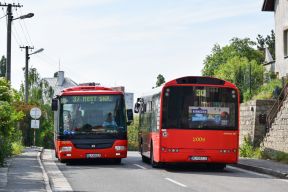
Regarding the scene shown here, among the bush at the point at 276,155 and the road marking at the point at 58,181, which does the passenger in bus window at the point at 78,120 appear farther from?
the bush at the point at 276,155

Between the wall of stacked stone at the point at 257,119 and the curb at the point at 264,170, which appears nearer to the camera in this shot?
the curb at the point at 264,170

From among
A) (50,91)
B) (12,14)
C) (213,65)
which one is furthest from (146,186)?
(213,65)

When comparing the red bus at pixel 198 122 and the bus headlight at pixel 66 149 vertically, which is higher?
the red bus at pixel 198 122

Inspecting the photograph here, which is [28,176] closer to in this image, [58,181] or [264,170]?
[58,181]

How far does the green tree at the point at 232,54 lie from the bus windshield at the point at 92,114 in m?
72.0

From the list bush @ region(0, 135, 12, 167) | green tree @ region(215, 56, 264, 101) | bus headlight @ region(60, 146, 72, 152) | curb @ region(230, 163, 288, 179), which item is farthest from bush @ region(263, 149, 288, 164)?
green tree @ region(215, 56, 264, 101)

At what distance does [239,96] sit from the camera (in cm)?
2261

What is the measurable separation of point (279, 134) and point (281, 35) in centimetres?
1200

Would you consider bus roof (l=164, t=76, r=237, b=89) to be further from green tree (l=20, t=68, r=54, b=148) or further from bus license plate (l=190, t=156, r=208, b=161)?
green tree (l=20, t=68, r=54, b=148)

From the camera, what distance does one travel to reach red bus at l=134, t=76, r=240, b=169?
2220 cm

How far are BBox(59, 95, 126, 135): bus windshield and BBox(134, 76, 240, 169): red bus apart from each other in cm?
322

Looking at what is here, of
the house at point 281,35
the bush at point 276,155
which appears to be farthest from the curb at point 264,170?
the house at point 281,35

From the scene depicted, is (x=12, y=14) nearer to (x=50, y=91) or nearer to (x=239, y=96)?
(x=239, y=96)

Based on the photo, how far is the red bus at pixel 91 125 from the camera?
2530 centimetres
